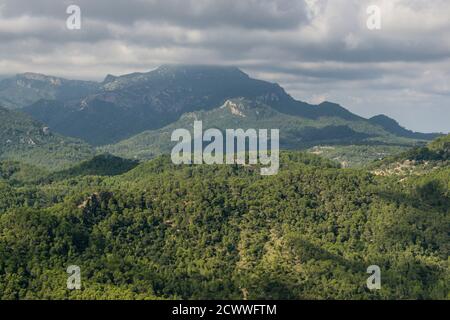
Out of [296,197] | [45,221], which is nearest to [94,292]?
[45,221]

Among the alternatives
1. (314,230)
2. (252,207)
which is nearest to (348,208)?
(314,230)

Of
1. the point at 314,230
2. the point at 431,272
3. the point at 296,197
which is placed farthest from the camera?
the point at 296,197

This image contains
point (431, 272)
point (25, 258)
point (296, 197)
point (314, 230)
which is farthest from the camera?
point (296, 197)

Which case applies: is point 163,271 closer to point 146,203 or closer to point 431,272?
point 146,203

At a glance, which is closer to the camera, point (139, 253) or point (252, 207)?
point (139, 253)

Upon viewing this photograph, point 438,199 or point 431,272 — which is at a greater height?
point 438,199

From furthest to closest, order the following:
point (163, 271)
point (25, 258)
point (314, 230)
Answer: point (314, 230) < point (163, 271) < point (25, 258)

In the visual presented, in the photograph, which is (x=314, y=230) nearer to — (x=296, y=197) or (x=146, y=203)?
(x=296, y=197)

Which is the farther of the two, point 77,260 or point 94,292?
point 77,260
